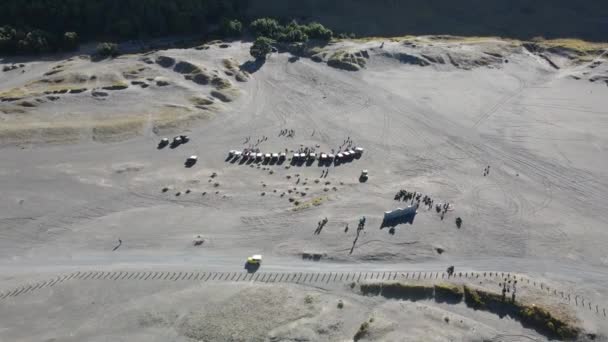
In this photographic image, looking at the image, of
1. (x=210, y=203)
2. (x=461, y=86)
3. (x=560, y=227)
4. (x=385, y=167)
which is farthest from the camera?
(x=461, y=86)

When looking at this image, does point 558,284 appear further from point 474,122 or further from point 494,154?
point 474,122

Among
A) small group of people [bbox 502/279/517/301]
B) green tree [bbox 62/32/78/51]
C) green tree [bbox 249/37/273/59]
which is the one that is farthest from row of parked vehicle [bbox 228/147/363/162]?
green tree [bbox 62/32/78/51]

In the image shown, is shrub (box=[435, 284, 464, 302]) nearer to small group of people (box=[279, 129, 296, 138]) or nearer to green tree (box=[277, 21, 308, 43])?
small group of people (box=[279, 129, 296, 138])

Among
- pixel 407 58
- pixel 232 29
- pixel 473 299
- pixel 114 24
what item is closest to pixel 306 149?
pixel 473 299

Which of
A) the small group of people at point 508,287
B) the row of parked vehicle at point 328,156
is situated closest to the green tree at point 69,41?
the row of parked vehicle at point 328,156

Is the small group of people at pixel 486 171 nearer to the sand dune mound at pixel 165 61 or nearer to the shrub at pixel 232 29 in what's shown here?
the sand dune mound at pixel 165 61

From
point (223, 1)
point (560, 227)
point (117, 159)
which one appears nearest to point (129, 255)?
point (117, 159)

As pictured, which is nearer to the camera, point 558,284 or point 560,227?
point 558,284
